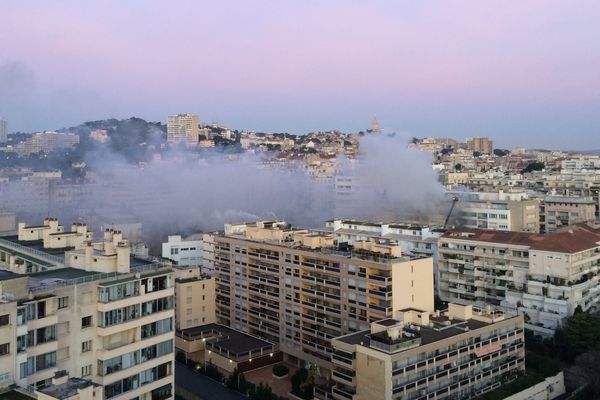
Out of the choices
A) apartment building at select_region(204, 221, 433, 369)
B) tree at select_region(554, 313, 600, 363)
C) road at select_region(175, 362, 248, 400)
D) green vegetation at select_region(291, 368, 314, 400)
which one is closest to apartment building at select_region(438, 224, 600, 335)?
tree at select_region(554, 313, 600, 363)

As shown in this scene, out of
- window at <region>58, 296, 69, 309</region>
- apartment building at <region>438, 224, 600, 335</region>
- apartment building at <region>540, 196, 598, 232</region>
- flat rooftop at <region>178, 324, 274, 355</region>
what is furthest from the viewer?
apartment building at <region>540, 196, 598, 232</region>

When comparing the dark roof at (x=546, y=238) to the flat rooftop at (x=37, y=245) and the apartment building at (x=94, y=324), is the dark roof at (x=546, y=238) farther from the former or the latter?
the flat rooftop at (x=37, y=245)

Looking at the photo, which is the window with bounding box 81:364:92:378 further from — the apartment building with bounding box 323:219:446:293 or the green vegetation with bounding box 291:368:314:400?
the apartment building with bounding box 323:219:446:293

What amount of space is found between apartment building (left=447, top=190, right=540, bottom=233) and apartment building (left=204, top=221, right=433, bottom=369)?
1259 centimetres

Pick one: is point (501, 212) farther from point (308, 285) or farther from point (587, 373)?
point (308, 285)

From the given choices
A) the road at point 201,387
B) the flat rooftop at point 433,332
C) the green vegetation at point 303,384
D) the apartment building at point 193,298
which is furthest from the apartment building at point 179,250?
the flat rooftop at point 433,332

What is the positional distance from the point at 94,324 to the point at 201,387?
26.1 ft

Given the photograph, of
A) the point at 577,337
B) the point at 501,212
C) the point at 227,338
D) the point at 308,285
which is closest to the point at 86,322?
the point at 308,285

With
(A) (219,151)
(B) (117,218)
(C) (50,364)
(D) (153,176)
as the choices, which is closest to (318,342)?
(C) (50,364)

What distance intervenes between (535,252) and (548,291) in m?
1.34

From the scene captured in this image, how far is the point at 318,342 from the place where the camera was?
18.2m

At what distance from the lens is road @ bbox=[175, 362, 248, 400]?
54.7 feet

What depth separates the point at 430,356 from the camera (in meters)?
14.0

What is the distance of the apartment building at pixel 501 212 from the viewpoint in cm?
2953
